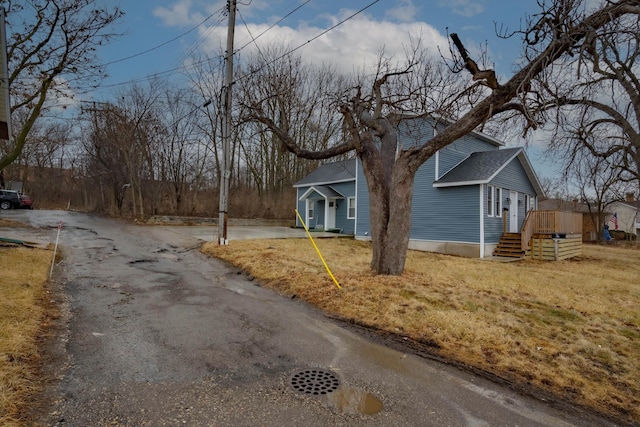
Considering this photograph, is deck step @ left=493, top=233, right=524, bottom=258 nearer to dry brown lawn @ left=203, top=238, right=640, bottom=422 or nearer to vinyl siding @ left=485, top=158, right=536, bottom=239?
vinyl siding @ left=485, top=158, right=536, bottom=239

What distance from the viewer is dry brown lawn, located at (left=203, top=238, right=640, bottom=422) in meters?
3.80

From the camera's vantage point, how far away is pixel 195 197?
26.3 m

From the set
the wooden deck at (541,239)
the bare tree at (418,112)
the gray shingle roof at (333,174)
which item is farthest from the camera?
the gray shingle roof at (333,174)

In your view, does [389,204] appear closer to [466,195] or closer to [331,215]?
[466,195]

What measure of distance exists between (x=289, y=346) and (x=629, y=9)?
733 centimetres

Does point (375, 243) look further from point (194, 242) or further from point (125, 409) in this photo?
point (194, 242)

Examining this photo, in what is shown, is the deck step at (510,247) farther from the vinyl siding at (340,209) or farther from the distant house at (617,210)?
the distant house at (617,210)

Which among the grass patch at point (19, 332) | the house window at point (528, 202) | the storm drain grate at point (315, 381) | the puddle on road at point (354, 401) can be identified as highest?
the house window at point (528, 202)

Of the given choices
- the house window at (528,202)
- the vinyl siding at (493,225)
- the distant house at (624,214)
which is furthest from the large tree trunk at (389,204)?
the distant house at (624,214)

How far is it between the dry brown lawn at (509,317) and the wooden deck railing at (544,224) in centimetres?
522

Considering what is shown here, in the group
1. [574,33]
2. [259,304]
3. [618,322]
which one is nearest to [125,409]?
[259,304]

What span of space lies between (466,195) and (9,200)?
108 feet

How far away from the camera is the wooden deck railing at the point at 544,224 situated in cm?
1485

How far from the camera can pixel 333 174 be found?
76.0 feet
